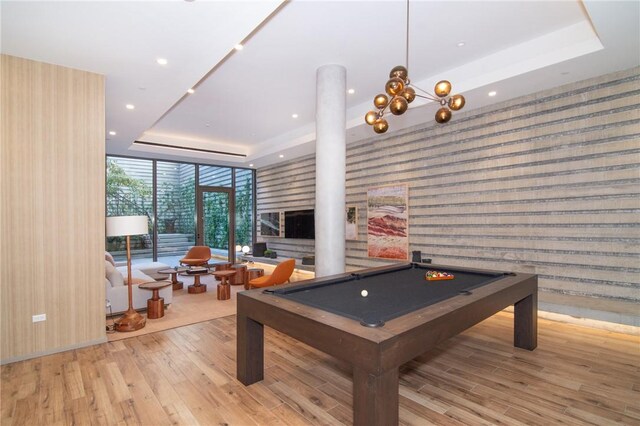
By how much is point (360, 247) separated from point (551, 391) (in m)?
4.84

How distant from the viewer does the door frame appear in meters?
9.58

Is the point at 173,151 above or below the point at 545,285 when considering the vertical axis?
above

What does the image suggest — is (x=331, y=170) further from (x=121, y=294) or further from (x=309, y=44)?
(x=121, y=294)

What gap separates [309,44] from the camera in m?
3.93

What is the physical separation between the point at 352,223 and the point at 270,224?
11.2 ft

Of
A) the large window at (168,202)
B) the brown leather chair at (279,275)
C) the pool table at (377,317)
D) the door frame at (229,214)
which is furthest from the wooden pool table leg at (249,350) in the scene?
the door frame at (229,214)

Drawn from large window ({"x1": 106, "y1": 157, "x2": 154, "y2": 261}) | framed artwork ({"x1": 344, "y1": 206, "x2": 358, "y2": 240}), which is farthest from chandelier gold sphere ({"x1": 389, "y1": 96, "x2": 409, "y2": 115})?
large window ({"x1": 106, "y1": 157, "x2": 154, "y2": 261})

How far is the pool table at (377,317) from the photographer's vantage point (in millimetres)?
1646

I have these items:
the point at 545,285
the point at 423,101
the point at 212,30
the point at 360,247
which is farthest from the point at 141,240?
the point at 545,285

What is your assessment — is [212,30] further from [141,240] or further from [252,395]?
[141,240]

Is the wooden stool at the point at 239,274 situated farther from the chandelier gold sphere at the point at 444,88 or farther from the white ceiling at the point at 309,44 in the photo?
the chandelier gold sphere at the point at 444,88

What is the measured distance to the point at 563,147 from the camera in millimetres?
4379

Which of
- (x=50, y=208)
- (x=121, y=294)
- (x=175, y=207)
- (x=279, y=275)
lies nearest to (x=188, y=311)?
(x=121, y=294)

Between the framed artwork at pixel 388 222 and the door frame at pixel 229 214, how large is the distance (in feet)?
17.0
